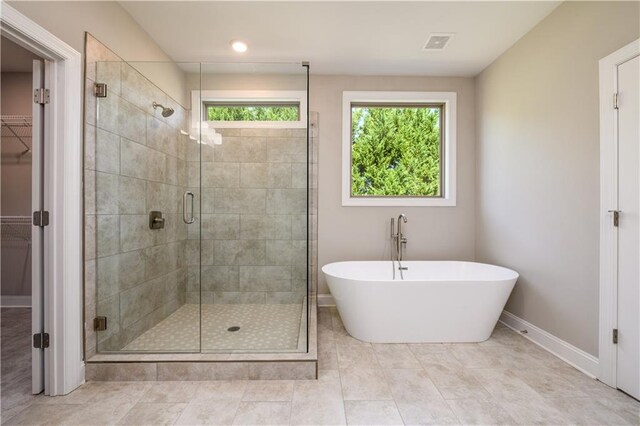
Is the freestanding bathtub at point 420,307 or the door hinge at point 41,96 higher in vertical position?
the door hinge at point 41,96

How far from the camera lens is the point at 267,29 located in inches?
97.5

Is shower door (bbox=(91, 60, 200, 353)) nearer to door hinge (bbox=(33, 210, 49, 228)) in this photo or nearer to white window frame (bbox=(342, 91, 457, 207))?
door hinge (bbox=(33, 210, 49, 228))

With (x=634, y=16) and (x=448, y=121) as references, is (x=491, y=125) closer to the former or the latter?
(x=448, y=121)

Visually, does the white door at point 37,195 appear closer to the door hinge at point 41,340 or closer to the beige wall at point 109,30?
the door hinge at point 41,340

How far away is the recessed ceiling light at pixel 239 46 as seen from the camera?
2660 millimetres

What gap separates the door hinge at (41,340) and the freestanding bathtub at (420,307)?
1.87 meters

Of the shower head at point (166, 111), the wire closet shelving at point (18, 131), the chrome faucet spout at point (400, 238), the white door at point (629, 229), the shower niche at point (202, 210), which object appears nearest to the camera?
the white door at point (629, 229)

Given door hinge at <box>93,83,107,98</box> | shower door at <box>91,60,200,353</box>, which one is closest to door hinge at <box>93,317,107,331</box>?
shower door at <box>91,60,200,353</box>

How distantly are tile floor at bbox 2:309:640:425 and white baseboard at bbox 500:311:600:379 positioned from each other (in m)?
0.08

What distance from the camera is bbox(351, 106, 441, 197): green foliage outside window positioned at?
3.51 meters

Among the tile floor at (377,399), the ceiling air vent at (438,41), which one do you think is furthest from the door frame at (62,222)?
the ceiling air vent at (438,41)

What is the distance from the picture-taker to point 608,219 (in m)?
1.86

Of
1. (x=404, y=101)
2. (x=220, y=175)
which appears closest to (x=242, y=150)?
(x=220, y=175)

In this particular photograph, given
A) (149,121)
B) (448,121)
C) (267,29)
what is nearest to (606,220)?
(448,121)
